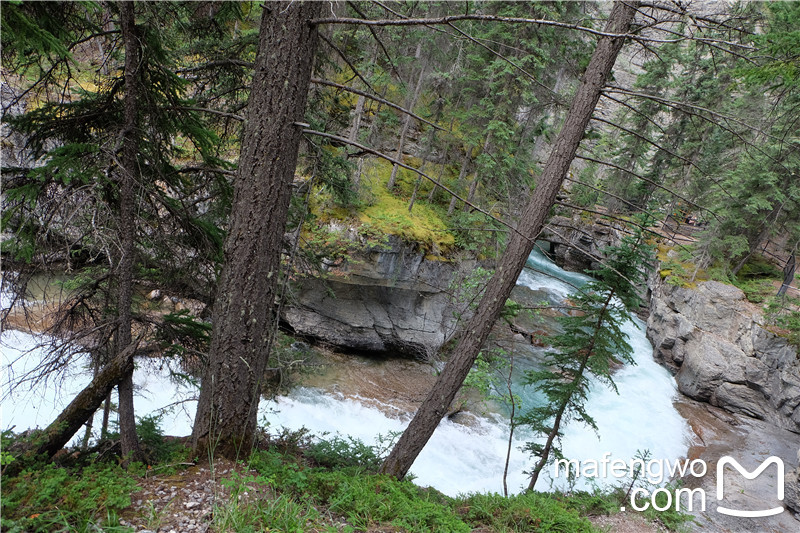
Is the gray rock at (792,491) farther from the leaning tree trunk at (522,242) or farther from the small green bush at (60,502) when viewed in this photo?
the small green bush at (60,502)

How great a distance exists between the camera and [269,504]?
300 centimetres

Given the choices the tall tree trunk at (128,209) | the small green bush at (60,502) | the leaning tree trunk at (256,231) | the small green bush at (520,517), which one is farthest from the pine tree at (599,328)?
the small green bush at (60,502)

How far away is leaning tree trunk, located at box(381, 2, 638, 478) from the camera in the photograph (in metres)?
4.54

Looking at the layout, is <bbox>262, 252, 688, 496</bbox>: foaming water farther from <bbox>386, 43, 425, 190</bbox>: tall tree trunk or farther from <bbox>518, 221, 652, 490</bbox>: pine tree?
<bbox>386, 43, 425, 190</bbox>: tall tree trunk

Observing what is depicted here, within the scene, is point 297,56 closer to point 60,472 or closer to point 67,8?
point 67,8

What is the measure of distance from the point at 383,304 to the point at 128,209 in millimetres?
10413

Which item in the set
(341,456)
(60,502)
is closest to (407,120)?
(341,456)

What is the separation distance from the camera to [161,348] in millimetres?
4934

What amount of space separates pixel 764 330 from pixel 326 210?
16215 millimetres

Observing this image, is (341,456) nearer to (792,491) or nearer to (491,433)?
(491,433)

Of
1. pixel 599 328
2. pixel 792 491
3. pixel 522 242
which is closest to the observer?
pixel 522 242

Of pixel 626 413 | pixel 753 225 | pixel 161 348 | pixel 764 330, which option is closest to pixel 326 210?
pixel 161 348

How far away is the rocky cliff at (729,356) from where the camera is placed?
1380 centimetres

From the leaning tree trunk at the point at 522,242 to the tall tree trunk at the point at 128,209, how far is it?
3314 millimetres
